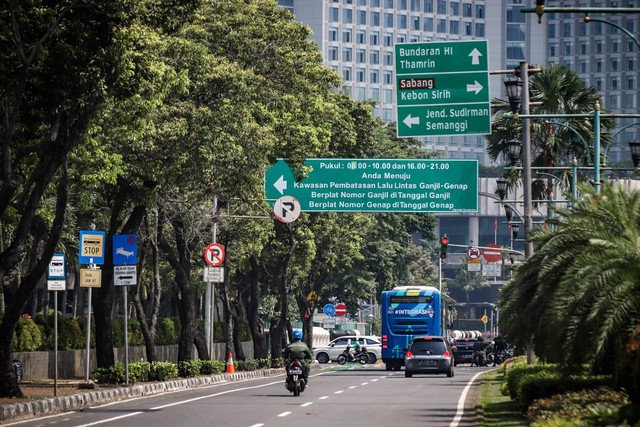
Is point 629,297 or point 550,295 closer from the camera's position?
point 629,297

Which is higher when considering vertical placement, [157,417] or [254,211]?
[254,211]

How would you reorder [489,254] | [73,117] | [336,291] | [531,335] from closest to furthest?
[531,335] → [73,117] → [336,291] → [489,254]

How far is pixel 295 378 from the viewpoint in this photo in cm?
3500

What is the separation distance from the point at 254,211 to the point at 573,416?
124 feet

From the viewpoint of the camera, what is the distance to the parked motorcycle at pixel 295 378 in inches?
1375

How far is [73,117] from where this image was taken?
28172 millimetres

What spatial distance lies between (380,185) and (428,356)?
7.51 metres

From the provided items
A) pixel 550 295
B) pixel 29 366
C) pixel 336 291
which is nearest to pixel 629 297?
pixel 550 295

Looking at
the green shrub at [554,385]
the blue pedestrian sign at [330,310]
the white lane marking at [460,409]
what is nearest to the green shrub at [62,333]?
the white lane marking at [460,409]

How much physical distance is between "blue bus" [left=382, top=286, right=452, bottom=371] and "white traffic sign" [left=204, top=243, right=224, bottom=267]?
1829cm

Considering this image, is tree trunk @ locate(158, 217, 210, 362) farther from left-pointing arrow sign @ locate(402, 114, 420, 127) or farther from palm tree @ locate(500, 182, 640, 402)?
→ palm tree @ locate(500, 182, 640, 402)

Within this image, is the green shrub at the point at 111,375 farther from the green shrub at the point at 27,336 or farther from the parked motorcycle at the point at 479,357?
the parked motorcycle at the point at 479,357

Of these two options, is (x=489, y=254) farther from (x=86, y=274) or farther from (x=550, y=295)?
(x=550, y=295)

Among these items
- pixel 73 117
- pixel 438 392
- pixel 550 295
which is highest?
pixel 73 117
